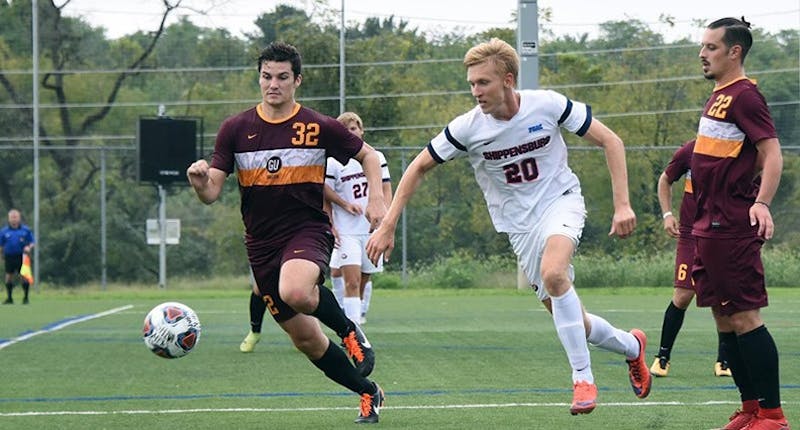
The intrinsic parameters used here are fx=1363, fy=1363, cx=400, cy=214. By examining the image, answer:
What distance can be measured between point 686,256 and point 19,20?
29918 mm

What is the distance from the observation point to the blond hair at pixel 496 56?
6956 millimetres

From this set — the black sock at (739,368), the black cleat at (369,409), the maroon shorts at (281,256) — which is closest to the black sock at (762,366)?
the black sock at (739,368)

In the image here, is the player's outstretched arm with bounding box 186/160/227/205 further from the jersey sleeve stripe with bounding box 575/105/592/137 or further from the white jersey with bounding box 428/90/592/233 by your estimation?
the jersey sleeve stripe with bounding box 575/105/592/137

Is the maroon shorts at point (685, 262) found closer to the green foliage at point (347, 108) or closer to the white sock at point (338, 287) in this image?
the white sock at point (338, 287)

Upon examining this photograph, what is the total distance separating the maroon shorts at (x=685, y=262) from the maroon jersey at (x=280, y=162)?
319cm

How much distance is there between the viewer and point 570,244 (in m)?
6.93

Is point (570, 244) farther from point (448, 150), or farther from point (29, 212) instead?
point (29, 212)

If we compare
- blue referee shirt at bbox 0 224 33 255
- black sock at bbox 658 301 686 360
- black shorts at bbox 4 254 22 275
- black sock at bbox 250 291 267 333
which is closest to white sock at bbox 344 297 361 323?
black sock at bbox 250 291 267 333

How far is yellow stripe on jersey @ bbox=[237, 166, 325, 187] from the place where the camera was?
7.50 m

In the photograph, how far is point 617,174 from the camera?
693 centimetres

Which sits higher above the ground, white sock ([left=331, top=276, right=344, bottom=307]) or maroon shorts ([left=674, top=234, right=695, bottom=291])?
maroon shorts ([left=674, top=234, right=695, bottom=291])

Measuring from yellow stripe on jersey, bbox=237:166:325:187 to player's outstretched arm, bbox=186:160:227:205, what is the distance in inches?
5.3

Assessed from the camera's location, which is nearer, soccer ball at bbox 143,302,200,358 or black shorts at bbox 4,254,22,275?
soccer ball at bbox 143,302,200,358

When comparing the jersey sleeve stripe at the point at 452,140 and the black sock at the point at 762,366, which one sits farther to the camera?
the jersey sleeve stripe at the point at 452,140
